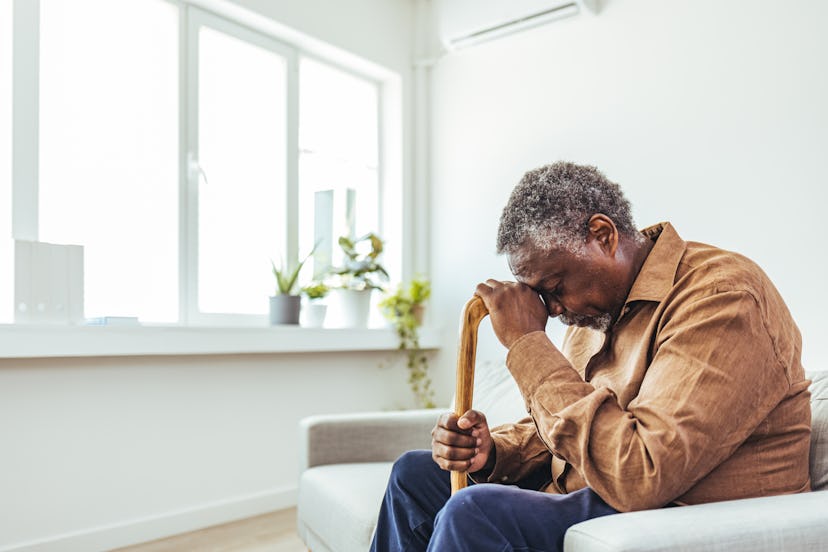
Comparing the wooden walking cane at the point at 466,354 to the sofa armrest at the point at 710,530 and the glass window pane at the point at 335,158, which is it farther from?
the glass window pane at the point at 335,158

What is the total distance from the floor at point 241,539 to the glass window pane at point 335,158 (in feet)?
3.82

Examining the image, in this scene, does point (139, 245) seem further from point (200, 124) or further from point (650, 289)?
point (650, 289)

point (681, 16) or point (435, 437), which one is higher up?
point (681, 16)

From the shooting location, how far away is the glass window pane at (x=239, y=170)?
9.28 ft

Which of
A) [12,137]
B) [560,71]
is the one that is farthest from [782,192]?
[12,137]

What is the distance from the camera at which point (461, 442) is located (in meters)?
1.26

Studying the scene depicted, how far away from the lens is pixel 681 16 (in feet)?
8.57

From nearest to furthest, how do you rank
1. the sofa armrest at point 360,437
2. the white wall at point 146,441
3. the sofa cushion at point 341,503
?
the sofa cushion at point 341,503, the sofa armrest at point 360,437, the white wall at point 146,441

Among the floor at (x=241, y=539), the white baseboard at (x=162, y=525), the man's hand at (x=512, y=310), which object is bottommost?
the floor at (x=241, y=539)

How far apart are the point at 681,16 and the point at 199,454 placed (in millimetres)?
2520

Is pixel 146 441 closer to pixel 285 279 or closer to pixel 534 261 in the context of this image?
pixel 285 279

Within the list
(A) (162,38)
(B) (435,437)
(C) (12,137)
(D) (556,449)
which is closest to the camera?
(D) (556,449)

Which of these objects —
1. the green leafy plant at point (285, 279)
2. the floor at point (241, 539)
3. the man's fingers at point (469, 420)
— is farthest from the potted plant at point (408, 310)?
the man's fingers at point (469, 420)

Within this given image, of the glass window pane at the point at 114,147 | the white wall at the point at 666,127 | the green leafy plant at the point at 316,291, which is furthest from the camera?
the green leafy plant at the point at 316,291
